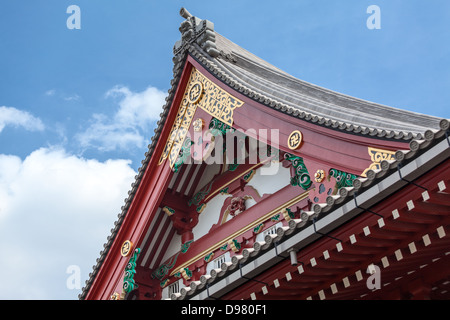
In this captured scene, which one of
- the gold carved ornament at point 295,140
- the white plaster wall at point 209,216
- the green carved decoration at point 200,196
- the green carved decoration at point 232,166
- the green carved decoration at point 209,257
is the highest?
the green carved decoration at point 232,166

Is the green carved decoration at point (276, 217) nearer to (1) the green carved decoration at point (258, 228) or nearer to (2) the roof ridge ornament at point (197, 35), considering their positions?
(1) the green carved decoration at point (258, 228)

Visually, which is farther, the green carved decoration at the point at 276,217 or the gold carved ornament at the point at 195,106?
the gold carved ornament at the point at 195,106

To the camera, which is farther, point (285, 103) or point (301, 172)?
point (285, 103)

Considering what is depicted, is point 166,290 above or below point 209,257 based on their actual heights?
below

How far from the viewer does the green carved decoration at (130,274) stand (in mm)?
13062

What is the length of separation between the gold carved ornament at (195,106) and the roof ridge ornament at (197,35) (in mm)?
689

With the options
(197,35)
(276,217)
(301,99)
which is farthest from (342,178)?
(197,35)

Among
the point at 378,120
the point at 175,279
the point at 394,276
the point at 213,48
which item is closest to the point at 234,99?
the point at 213,48

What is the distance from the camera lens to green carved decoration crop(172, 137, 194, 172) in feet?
42.6

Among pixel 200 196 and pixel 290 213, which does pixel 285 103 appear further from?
pixel 200 196

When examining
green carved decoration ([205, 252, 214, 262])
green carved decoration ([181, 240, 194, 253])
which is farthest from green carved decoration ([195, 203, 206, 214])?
green carved decoration ([205, 252, 214, 262])

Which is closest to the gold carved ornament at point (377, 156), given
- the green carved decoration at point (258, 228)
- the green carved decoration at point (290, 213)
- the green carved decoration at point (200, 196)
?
the green carved decoration at point (290, 213)

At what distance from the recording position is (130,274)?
43.2ft

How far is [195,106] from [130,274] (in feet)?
13.9
